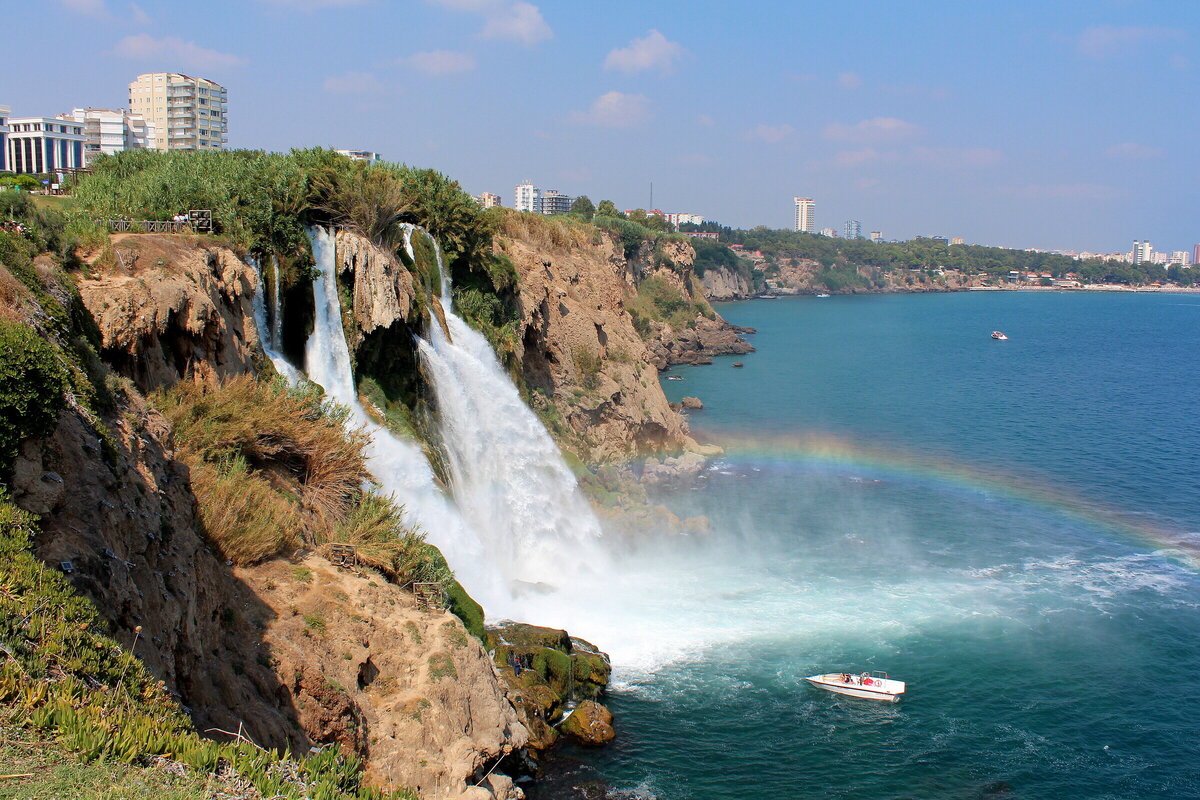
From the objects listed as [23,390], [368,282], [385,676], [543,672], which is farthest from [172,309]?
[543,672]

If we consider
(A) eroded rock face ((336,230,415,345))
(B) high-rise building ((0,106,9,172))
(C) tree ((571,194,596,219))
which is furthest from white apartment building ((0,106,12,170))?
(A) eroded rock face ((336,230,415,345))

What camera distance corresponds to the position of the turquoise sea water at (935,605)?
62.4 ft

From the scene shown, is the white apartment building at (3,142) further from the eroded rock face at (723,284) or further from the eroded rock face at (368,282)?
the eroded rock face at (723,284)

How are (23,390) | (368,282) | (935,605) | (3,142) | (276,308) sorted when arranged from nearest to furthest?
(23,390), (276,308), (368,282), (935,605), (3,142)

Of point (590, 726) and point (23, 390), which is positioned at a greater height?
point (23, 390)

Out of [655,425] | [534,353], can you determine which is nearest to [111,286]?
[534,353]

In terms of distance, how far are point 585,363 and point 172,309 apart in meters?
26.4

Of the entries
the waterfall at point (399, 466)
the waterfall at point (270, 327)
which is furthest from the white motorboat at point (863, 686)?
the waterfall at point (270, 327)

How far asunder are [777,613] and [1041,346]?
8067cm

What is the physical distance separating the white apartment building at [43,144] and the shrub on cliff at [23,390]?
80938 millimetres

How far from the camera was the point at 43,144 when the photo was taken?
3211 inches

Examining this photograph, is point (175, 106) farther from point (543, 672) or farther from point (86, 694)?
point (86, 694)

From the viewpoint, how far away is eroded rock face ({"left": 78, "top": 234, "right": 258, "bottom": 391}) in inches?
619

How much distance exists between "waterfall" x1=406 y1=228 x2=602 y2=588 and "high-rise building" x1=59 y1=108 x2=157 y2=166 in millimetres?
62830
